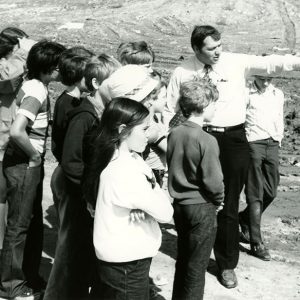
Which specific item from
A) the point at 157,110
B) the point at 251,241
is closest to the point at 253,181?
the point at 251,241

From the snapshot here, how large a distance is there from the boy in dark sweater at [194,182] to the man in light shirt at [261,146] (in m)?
1.92

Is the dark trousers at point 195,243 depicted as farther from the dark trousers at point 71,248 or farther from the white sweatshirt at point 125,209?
the white sweatshirt at point 125,209

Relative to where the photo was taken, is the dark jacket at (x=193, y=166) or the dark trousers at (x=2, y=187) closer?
the dark jacket at (x=193, y=166)

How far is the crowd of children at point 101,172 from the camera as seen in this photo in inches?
148

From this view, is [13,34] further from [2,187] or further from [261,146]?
[261,146]

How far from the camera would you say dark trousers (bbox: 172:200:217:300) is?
183 inches

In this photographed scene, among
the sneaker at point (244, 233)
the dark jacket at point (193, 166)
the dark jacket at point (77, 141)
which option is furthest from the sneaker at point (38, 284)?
the sneaker at point (244, 233)

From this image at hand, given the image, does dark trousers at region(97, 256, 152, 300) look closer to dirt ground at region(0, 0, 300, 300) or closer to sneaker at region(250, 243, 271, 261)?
dirt ground at region(0, 0, 300, 300)

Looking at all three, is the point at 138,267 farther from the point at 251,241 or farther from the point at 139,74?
the point at 251,241

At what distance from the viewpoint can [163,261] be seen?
614 centimetres

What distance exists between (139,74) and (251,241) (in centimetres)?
277

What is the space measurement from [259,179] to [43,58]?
9.09ft

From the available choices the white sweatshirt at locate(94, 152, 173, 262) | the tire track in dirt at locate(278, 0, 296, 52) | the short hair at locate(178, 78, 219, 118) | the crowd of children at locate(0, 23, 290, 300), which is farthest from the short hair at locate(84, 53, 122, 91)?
the tire track in dirt at locate(278, 0, 296, 52)

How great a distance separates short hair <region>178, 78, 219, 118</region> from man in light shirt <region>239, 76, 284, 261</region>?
2129 millimetres
